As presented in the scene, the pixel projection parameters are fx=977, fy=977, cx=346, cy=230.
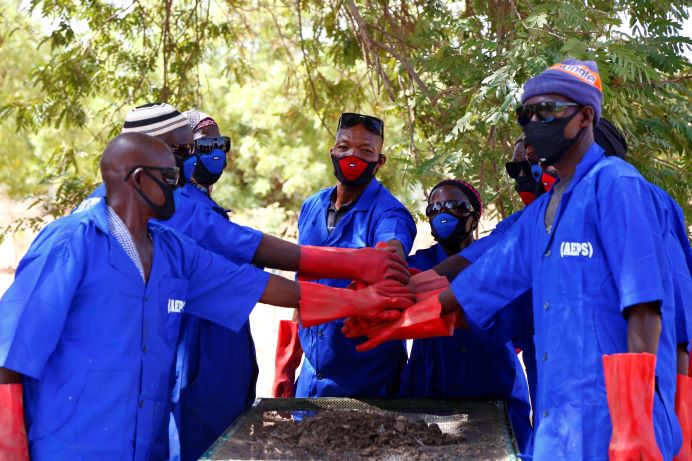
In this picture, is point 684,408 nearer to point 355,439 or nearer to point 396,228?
point 355,439

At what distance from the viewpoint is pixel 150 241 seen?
3.95 meters

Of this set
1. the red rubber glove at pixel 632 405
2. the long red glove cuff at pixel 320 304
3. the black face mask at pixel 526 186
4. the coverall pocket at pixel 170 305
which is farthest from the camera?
the black face mask at pixel 526 186

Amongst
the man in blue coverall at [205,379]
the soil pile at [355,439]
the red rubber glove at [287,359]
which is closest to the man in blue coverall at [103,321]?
the soil pile at [355,439]

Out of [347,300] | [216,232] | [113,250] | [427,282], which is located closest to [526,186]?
[427,282]

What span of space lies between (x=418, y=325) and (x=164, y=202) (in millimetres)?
1404

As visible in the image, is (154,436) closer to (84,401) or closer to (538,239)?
(84,401)

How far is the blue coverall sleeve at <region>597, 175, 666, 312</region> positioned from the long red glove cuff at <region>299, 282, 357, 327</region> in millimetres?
1543

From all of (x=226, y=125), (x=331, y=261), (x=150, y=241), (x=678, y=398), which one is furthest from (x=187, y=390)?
(x=226, y=125)

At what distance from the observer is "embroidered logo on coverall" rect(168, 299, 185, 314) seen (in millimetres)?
3953

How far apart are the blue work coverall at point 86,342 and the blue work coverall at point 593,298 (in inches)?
59.5

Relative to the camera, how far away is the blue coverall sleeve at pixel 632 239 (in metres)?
3.30

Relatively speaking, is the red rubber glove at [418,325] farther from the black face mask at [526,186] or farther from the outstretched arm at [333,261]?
the black face mask at [526,186]

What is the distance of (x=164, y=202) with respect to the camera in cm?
385

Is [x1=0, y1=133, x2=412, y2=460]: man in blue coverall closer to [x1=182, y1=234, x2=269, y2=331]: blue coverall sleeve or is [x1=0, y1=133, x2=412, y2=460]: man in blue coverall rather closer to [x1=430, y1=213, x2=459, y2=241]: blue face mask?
[x1=182, y1=234, x2=269, y2=331]: blue coverall sleeve
